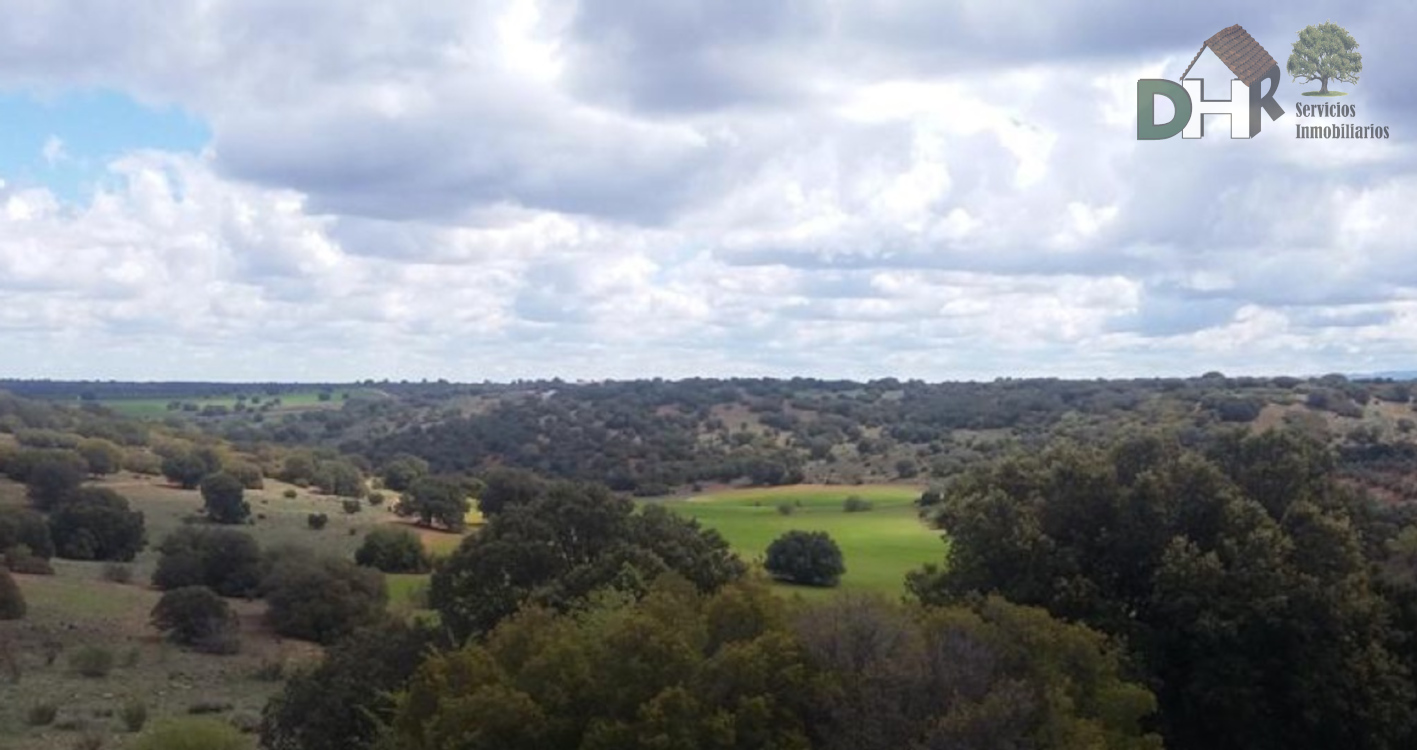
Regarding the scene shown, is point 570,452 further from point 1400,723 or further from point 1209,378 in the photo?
point 1400,723

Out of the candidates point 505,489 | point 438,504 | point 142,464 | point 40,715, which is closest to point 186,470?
point 142,464

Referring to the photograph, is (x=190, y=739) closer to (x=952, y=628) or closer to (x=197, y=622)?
(x=952, y=628)

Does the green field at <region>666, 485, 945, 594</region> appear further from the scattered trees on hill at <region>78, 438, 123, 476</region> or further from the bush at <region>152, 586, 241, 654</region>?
the scattered trees on hill at <region>78, 438, 123, 476</region>

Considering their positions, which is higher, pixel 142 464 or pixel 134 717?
pixel 142 464

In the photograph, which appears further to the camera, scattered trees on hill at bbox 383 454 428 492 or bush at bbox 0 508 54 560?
scattered trees on hill at bbox 383 454 428 492

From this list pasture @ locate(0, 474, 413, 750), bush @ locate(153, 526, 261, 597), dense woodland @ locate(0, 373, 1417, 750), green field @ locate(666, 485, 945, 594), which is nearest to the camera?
dense woodland @ locate(0, 373, 1417, 750)

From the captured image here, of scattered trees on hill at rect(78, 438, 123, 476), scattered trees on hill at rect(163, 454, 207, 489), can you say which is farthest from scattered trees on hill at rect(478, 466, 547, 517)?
scattered trees on hill at rect(78, 438, 123, 476)
